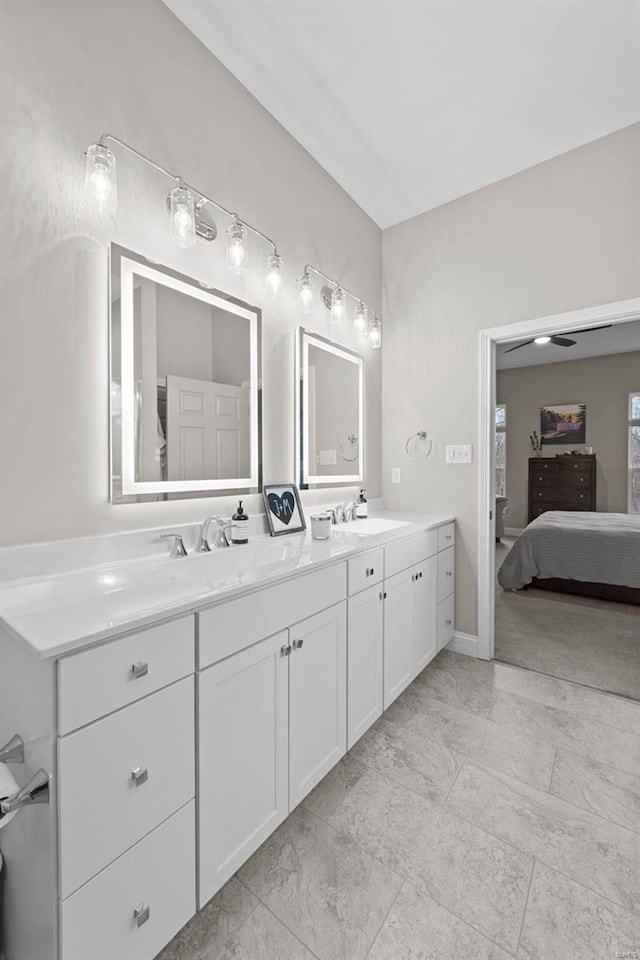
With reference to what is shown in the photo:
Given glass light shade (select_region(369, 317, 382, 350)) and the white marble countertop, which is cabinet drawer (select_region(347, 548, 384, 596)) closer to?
the white marble countertop

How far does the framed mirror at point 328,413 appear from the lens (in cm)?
223

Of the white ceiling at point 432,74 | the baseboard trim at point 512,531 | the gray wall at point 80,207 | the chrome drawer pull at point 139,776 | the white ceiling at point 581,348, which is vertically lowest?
the baseboard trim at point 512,531

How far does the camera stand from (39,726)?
822 mm

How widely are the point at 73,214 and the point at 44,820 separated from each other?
5.13 ft

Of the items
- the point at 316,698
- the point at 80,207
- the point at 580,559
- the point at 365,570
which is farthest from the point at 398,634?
the point at 580,559

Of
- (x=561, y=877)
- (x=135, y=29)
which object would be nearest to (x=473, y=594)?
(x=561, y=877)

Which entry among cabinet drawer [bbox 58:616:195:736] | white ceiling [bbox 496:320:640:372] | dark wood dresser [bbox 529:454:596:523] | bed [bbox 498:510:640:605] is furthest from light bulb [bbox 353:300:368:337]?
dark wood dresser [bbox 529:454:596:523]

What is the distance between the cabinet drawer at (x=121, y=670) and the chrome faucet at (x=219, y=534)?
2.02ft

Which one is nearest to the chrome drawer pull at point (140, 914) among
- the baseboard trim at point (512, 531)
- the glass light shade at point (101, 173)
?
the glass light shade at point (101, 173)

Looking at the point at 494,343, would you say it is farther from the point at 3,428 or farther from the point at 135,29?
the point at 3,428

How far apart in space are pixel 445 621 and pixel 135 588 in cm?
198

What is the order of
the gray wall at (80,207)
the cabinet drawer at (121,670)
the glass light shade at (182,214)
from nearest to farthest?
the cabinet drawer at (121,670)
the gray wall at (80,207)
the glass light shade at (182,214)

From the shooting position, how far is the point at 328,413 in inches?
95.5

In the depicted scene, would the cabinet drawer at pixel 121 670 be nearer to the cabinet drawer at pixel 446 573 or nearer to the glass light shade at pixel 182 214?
the glass light shade at pixel 182 214
